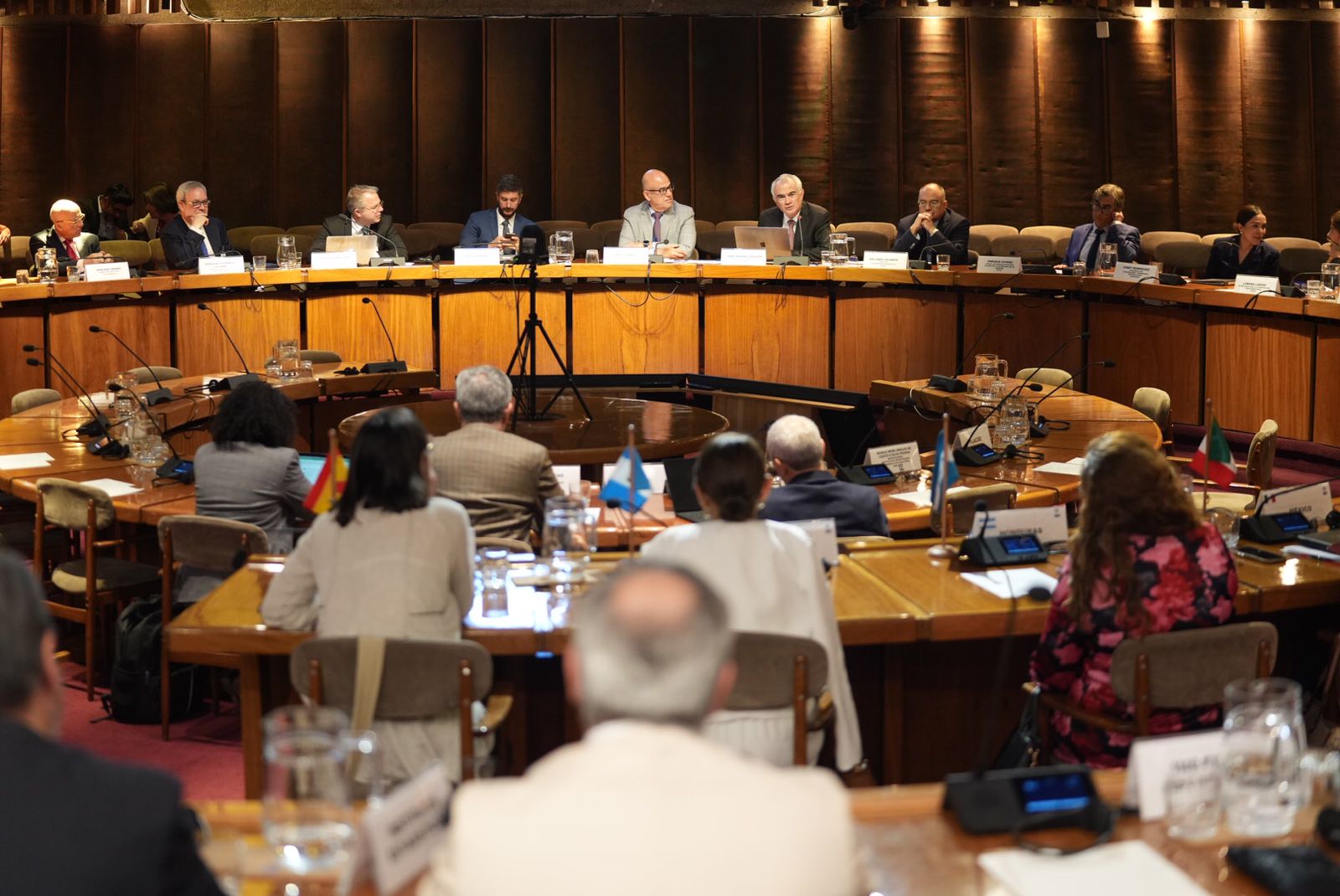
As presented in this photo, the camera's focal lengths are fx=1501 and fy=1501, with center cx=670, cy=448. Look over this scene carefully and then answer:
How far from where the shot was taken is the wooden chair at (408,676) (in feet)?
9.73

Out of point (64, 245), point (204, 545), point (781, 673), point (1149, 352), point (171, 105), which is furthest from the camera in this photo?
point (171, 105)

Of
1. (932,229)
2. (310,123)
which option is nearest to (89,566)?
(932,229)

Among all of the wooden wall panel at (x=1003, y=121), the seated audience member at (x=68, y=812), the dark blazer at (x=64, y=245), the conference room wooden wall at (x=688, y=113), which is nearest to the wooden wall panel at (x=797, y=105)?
the conference room wooden wall at (x=688, y=113)

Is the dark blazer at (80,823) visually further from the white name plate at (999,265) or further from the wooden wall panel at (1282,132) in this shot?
the wooden wall panel at (1282,132)

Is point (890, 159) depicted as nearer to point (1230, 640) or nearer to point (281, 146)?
point (281, 146)

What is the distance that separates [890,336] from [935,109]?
407 cm

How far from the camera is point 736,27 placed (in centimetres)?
1245

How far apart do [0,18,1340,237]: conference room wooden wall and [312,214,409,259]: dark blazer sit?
280 cm

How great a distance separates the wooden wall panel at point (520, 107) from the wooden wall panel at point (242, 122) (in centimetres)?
181

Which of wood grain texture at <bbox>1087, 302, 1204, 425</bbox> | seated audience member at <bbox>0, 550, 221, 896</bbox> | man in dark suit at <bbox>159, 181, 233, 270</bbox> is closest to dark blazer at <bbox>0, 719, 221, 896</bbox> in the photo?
seated audience member at <bbox>0, 550, 221, 896</bbox>

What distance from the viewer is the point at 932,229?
31.2ft

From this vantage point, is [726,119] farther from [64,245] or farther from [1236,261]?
[64,245]

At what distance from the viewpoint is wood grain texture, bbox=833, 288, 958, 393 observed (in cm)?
905

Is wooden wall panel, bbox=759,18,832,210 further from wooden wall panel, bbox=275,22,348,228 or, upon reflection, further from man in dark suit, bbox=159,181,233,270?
man in dark suit, bbox=159,181,233,270
